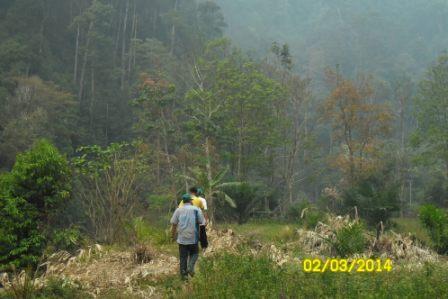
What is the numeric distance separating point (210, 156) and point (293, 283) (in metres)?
21.5

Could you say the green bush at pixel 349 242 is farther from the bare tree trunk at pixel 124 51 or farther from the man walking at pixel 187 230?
the bare tree trunk at pixel 124 51

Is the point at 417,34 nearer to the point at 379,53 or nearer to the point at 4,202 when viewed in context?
the point at 379,53

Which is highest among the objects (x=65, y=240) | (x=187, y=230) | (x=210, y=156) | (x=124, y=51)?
(x=124, y=51)

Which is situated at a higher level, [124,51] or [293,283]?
[124,51]

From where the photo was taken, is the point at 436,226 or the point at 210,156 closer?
the point at 436,226

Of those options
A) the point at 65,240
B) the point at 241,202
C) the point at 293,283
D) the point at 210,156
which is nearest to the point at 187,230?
the point at 293,283

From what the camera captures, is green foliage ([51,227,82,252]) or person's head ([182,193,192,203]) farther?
green foliage ([51,227,82,252])

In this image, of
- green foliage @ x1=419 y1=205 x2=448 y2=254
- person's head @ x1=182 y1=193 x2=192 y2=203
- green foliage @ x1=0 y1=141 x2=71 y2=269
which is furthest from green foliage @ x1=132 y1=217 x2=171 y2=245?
green foliage @ x1=419 y1=205 x2=448 y2=254

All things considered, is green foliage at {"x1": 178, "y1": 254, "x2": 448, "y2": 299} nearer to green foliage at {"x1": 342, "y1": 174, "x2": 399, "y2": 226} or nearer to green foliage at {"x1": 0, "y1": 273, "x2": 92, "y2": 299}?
green foliage at {"x1": 0, "y1": 273, "x2": 92, "y2": 299}

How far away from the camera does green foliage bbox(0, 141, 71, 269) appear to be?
9.98 meters

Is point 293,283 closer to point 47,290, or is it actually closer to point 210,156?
point 47,290

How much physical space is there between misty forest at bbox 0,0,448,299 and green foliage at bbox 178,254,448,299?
28 millimetres

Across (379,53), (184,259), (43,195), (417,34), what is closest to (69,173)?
(43,195)

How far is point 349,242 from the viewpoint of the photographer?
10125mm
